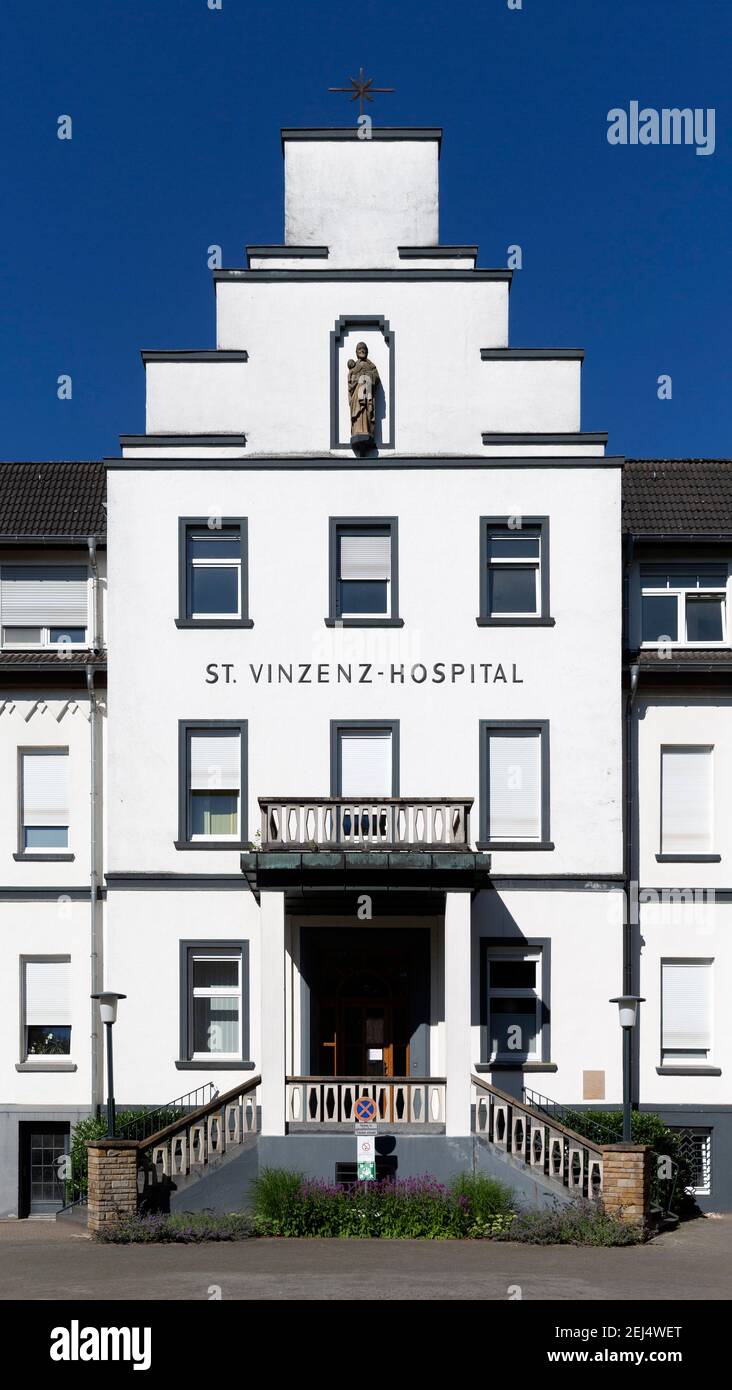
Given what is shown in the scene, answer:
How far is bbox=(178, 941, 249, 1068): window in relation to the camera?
82.9 feet

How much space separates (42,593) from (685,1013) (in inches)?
468

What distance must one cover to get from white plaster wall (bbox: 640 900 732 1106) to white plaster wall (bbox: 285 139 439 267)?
35.2 ft

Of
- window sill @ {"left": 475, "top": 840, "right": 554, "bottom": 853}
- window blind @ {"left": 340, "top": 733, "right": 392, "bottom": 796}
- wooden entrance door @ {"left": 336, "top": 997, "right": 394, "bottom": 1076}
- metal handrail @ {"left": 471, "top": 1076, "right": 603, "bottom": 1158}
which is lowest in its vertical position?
metal handrail @ {"left": 471, "top": 1076, "right": 603, "bottom": 1158}

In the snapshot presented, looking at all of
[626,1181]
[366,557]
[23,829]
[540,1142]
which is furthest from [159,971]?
[626,1181]

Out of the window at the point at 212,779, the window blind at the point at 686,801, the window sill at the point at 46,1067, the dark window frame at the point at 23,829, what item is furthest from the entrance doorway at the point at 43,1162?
the window blind at the point at 686,801

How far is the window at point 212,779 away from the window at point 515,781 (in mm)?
3600

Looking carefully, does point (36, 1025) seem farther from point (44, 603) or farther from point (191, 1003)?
point (44, 603)

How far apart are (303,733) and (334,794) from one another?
1.01 metres

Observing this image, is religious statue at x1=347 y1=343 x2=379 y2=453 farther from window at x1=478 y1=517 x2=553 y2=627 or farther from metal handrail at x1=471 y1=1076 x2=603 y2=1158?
metal handrail at x1=471 y1=1076 x2=603 y2=1158

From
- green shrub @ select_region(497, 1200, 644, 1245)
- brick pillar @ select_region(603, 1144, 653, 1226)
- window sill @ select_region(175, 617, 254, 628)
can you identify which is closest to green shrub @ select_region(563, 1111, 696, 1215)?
brick pillar @ select_region(603, 1144, 653, 1226)

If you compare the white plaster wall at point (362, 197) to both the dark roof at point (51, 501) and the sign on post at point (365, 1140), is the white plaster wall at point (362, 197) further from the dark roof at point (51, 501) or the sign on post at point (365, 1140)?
the sign on post at point (365, 1140)

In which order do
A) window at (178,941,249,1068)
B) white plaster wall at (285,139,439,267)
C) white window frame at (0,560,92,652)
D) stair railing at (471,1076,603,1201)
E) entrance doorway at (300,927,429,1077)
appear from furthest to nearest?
1. white window frame at (0,560,92,652)
2. white plaster wall at (285,139,439,267)
3. entrance doorway at (300,927,429,1077)
4. window at (178,941,249,1068)
5. stair railing at (471,1076,603,1201)
